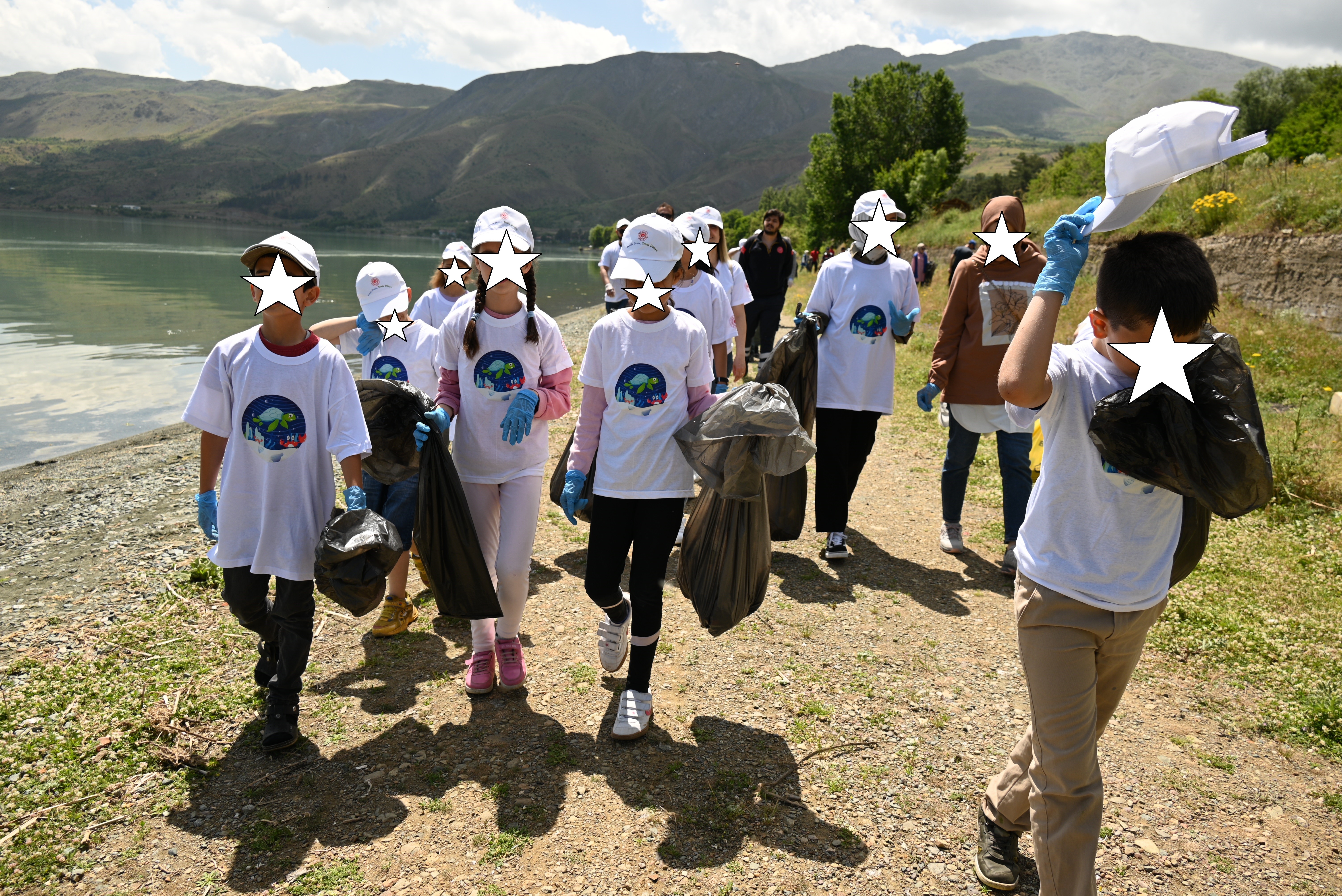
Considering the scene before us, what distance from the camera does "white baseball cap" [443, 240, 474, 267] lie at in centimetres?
500

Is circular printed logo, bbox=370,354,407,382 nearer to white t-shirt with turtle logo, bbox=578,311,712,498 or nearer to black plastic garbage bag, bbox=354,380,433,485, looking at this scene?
black plastic garbage bag, bbox=354,380,433,485

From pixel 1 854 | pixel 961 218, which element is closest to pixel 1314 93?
pixel 961 218

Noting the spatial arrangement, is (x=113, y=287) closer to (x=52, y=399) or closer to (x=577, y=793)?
(x=52, y=399)

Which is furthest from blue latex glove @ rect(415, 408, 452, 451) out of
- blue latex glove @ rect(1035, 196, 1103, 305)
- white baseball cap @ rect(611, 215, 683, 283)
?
blue latex glove @ rect(1035, 196, 1103, 305)

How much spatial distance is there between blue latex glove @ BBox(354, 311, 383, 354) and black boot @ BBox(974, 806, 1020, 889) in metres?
3.80

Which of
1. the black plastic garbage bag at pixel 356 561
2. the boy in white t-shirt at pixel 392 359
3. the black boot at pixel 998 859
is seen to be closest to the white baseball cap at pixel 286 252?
the boy in white t-shirt at pixel 392 359

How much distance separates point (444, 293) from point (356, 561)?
2554mm

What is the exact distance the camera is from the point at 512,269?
139 inches

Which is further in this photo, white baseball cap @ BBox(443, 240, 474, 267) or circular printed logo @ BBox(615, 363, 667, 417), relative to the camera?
white baseball cap @ BBox(443, 240, 474, 267)

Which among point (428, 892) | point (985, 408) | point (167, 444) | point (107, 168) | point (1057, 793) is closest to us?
point (1057, 793)

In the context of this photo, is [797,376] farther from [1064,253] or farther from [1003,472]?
[1064,253]

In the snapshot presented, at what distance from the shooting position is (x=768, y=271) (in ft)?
32.3

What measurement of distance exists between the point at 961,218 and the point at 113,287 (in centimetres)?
3292

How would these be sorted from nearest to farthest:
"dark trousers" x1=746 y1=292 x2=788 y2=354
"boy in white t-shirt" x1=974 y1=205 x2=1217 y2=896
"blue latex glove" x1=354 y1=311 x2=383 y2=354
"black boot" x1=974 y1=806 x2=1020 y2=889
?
1. "boy in white t-shirt" x1=974 y1=205 x2=1217 y2=896
2. "black boot" x1=974 y1=806 x2=1020 y2=889
3. "blue latex glove" x1=354 y1=311 x2=383 y2=354
4. "dark trousers" x1=746 y1=292 x2=788 y2=354
